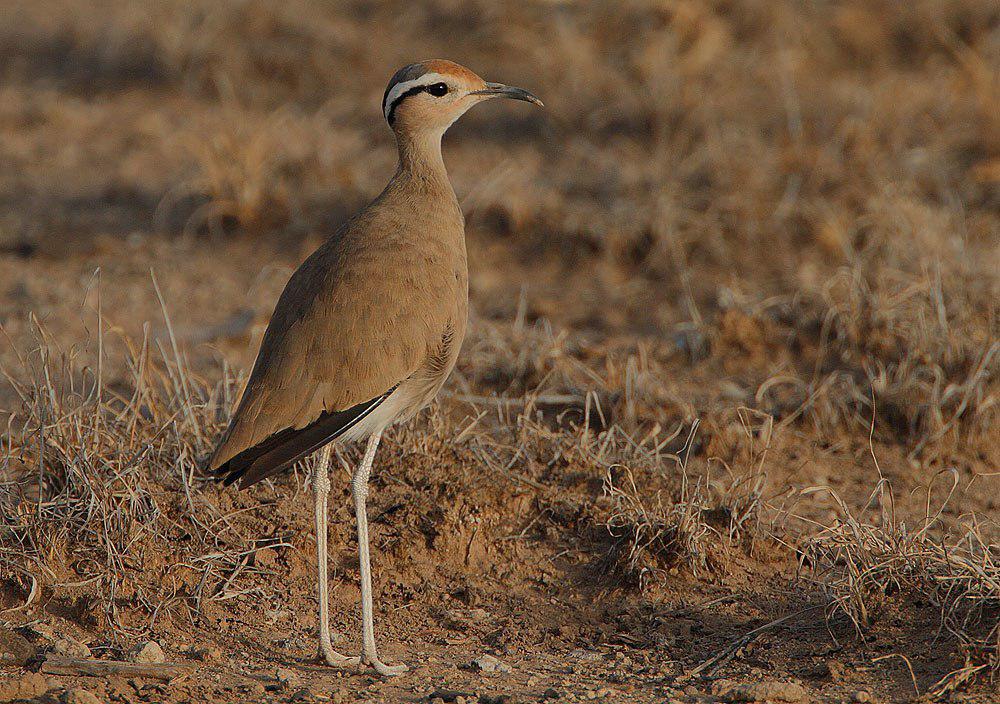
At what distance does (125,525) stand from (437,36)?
5079 mm

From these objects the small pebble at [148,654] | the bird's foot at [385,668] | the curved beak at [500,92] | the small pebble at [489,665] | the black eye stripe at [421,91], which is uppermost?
the black eye stripe at [421,91]

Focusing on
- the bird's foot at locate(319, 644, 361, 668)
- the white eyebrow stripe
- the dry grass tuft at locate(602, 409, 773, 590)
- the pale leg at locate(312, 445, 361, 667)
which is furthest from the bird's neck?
the bird's foot at locate(319, 644, 361, 668)

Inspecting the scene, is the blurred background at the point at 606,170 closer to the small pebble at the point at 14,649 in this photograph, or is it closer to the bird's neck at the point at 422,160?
the bird's neck at the point at 422,160

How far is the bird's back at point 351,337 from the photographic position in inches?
134

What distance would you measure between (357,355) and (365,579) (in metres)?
0.62

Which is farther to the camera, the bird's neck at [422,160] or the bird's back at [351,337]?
the bird's neck at [422,160]

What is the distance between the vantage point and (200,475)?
13.2ft

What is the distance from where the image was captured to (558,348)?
16.3 ft

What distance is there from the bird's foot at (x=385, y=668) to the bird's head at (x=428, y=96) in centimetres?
164

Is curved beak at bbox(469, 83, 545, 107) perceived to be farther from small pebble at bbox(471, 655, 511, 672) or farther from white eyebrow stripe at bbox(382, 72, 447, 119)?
small pebble at bbox(471, 655, 511, 672)

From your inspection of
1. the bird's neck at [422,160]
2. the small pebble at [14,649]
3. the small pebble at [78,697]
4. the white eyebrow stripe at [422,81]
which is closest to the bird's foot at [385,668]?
the small pebble at [78,697]

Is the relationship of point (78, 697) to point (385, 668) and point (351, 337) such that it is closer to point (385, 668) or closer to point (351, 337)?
point (385, 668)

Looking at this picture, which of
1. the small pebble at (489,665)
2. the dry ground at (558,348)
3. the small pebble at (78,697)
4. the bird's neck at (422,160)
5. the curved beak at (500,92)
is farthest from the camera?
the curved beak at (500,92)

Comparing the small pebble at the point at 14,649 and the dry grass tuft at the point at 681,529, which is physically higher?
the small pebble at the point at 14,649
